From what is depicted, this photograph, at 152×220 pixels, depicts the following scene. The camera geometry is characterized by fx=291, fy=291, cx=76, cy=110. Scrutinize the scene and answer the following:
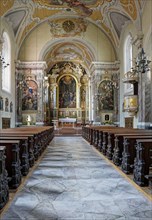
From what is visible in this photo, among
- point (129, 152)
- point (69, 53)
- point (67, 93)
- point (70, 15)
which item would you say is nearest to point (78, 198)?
point (129, 152)

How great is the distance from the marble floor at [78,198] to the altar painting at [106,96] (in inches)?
664

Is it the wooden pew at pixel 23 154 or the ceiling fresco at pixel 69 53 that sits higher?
the ceiling fresco at pixel 69 53

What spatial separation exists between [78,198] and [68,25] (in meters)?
19.4

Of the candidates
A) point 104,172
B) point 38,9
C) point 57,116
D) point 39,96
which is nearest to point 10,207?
point 104,172

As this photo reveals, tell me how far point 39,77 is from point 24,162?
56.3 ft

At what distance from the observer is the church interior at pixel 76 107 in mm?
4402

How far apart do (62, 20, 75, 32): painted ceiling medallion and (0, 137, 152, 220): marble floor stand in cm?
1740

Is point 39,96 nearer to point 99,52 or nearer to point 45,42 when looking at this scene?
point 45,42

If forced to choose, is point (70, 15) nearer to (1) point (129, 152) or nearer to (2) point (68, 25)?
(2) point (68, 25)

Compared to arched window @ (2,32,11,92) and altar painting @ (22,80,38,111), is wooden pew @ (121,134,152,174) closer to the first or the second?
arched window @ (2,32,11,92)

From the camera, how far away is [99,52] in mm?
23234

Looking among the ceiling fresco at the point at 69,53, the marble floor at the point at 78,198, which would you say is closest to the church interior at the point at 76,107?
the marble floor at the point at 78,198

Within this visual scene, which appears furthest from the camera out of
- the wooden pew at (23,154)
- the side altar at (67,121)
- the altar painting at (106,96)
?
the side altar at (67,121)

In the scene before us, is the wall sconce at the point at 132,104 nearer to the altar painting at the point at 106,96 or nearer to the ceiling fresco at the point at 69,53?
the altar painting at the point at 106,96
